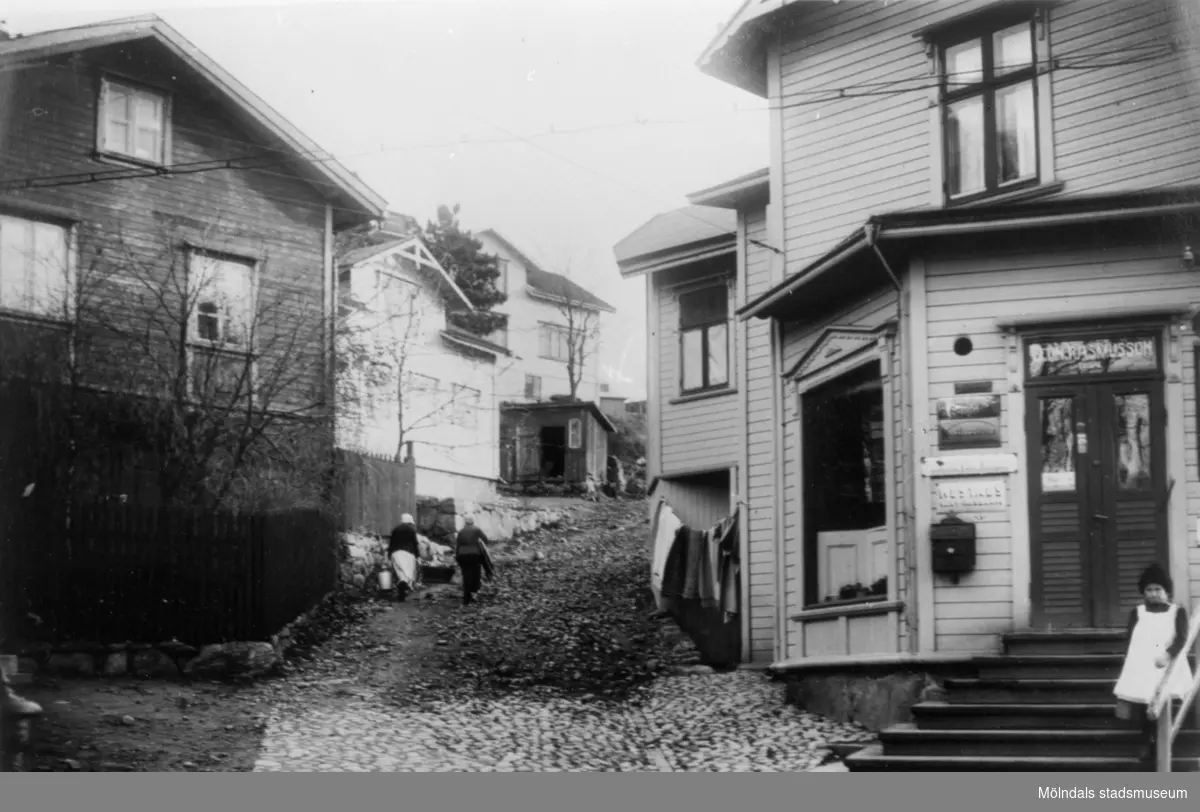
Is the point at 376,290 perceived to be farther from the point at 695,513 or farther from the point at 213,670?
the point at 213,670

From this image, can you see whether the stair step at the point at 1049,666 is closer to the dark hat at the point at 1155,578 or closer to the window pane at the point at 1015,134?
the dark hat at the point at 1155,578

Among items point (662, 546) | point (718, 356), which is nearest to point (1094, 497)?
point (662, 546)

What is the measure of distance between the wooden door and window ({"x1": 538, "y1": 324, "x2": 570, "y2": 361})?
27.8ft

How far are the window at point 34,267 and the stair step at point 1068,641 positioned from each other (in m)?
8.95

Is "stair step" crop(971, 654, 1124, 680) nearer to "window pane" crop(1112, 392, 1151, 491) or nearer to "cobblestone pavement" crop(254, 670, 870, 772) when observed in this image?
"cobblestone pavement" crop(254, 670, 870, 772)

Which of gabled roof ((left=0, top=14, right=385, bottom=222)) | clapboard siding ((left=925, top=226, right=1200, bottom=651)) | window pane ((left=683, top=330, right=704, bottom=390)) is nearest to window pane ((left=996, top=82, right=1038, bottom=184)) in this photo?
clapboard siding ((left=925, top=226, right=1200, bottom=651))

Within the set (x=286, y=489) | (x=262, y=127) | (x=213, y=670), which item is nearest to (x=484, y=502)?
(x=286, y=489)

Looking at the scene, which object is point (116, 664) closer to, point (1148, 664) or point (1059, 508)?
point (1059, 508)

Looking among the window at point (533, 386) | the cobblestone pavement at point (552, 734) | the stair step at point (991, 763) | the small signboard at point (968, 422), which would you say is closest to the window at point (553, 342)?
the window at point (533, 386)

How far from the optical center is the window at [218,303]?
16234 mm

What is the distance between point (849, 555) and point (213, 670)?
564 cm

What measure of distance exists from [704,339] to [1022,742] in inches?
358

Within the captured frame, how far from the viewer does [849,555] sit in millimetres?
13398
